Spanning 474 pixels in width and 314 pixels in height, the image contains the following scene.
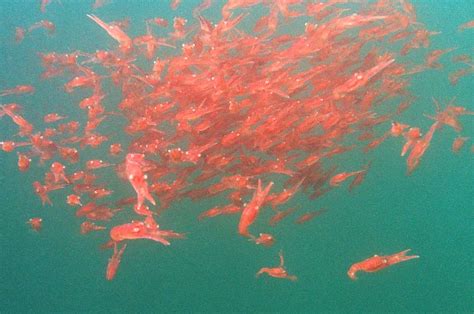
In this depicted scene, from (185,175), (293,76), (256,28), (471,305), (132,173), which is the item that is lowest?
(471,305)

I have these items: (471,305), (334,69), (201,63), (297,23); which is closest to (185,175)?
(201,63)

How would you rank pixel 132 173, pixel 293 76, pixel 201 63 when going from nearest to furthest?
pixel 132 173 < pixel 293 76 < pixel 201 63

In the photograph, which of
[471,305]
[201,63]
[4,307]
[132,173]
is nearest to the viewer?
[132,173]

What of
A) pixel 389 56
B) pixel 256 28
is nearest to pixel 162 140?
pixel 256 28

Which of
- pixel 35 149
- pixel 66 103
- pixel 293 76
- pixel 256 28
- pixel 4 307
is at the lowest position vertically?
pixel 4 307

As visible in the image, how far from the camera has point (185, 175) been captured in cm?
729

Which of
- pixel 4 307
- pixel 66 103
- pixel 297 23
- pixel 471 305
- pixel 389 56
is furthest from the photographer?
pixel 471 305

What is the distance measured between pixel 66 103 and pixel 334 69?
1137 centimetres

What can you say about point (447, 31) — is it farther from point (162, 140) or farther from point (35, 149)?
point (35, 149)

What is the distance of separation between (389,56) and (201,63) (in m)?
4.62

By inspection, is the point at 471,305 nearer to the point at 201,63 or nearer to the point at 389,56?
the point at 389,56

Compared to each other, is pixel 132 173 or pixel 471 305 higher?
pixel 132 173

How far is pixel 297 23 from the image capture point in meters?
17.8

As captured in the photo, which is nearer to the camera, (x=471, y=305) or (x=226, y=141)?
(x=226, y=141)
